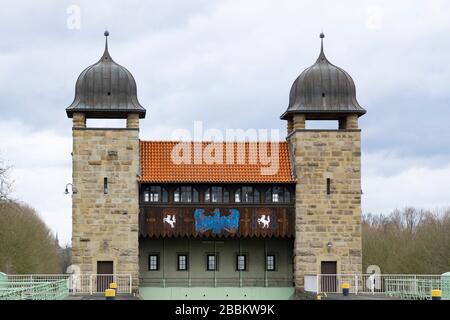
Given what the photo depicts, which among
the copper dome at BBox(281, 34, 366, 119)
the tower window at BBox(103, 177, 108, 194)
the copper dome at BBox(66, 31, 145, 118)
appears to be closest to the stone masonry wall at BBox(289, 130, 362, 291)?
the copper dome at BBox(281, 34, 366, 119)

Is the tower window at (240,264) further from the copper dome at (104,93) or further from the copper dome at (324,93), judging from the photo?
the copper dome at (104,93)

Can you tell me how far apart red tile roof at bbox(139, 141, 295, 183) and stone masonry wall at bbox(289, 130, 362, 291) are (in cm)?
106

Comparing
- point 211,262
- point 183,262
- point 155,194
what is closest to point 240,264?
point 211,262

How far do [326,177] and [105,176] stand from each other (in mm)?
9751

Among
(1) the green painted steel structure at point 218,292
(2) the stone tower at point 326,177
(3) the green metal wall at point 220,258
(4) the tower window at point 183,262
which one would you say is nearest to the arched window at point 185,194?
(3) the green metal wall at point 220,258

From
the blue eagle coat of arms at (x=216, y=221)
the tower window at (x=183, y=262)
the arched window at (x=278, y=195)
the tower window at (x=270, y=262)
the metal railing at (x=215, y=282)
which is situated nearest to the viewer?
the blue eagle coat of arms at (x=216, y=221)

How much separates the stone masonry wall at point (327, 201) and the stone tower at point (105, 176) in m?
7.20

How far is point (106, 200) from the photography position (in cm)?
3653

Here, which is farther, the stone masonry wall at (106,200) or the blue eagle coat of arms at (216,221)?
the blue eagle coat of arms at (216,221)

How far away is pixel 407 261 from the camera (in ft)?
179

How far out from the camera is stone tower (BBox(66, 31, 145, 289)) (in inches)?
1423

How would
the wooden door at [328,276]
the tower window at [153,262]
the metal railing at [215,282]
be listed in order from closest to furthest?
the wooden door at [328,276] < the metal railing at [215,282] < the tower window at [153,262]

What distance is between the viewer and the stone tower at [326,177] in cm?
3703
